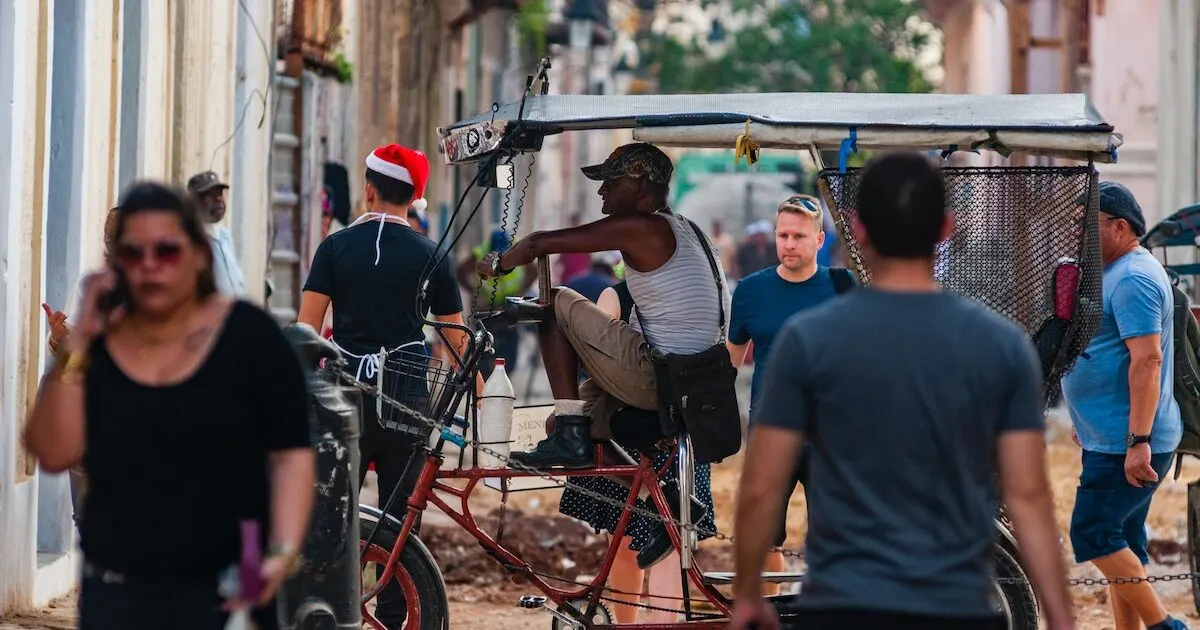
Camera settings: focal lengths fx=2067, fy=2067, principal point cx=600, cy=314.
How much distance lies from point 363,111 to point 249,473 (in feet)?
49.3

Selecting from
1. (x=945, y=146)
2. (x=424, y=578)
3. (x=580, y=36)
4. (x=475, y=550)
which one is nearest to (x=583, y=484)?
(x=424, y=578)

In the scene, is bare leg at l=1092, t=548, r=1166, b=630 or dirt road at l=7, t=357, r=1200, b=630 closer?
bare leg at l=1092, t=548, r=1166, b=630

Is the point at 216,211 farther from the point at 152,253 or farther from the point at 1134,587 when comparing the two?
the point at 152,253

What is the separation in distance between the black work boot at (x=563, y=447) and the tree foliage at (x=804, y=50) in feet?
145

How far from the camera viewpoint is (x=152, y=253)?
4230 millimetres

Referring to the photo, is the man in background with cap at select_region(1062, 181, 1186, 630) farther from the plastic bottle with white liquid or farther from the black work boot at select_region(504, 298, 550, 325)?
the plastic bottle with white liquid

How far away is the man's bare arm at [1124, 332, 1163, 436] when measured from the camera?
752 cm

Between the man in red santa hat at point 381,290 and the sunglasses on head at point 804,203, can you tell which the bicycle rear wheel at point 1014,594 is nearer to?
the sunglasses on head at point 804,203

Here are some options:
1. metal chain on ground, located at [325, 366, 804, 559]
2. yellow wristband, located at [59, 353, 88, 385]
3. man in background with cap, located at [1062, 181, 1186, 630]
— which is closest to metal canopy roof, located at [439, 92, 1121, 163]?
man in background with cap, located at [1062, 181, 1186, 630]

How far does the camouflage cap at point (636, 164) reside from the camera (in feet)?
23.9

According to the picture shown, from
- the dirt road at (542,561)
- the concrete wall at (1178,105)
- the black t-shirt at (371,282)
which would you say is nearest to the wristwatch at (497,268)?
the black t-shirt at (371,282)

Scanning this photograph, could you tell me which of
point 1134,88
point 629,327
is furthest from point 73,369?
point 1134,88

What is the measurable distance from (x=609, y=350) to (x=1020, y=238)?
5.03 feet

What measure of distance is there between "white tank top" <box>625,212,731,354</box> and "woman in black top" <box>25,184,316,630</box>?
305cm
